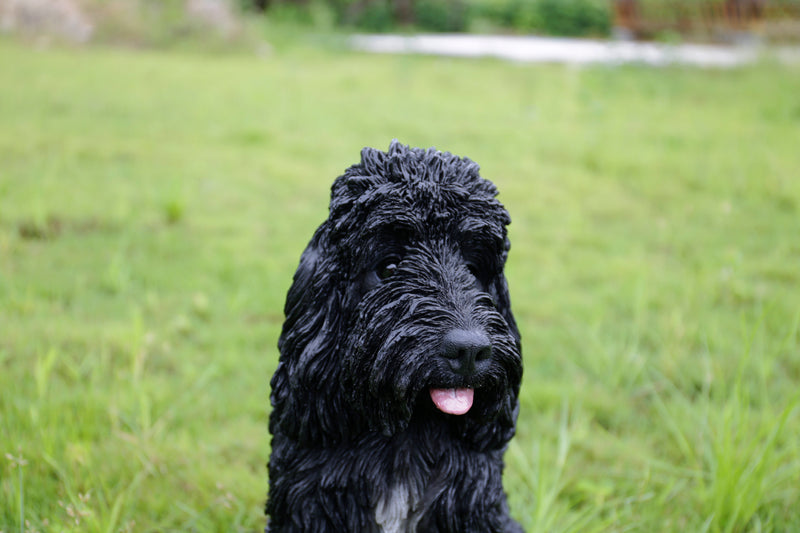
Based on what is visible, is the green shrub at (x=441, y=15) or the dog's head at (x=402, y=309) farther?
the green shrub at (x=441, y=15)

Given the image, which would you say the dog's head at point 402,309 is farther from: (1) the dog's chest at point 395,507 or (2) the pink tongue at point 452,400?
(1) the dog's chest at point 395,507

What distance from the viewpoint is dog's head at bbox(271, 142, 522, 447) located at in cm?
163

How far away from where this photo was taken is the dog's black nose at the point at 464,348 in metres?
1.59

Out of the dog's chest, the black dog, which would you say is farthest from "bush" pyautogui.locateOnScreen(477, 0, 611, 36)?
the dog's chest

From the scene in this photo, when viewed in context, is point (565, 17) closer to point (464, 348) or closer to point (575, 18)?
point (575, 18)

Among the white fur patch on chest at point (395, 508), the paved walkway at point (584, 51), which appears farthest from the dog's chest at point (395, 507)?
the paved walkway at point (584, 51)

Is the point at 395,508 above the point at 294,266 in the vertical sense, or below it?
above

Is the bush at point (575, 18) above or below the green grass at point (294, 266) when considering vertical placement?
above

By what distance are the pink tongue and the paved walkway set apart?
38.3 ft

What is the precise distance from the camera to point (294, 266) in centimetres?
498

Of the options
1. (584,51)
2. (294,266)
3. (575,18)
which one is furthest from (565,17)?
(294,266)

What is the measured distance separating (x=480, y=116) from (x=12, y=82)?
5.62 meters

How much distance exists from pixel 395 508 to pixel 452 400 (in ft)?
1.19

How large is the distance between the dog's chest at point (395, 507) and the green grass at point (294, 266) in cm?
79
